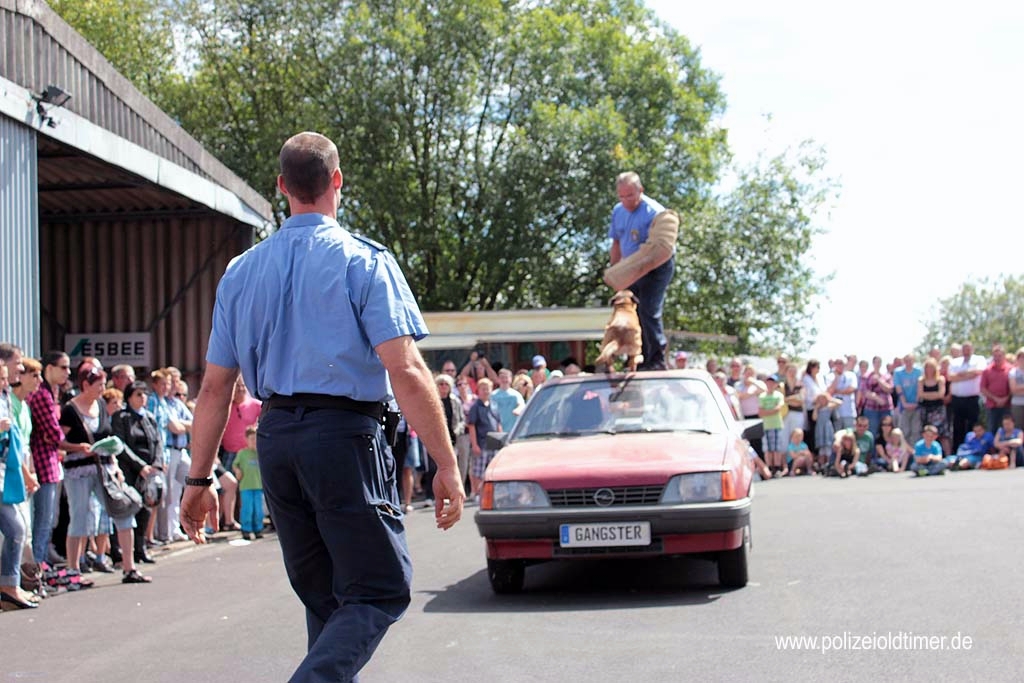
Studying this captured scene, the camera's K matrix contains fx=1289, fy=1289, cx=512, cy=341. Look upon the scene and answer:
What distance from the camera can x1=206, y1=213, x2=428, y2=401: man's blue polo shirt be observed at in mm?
3996

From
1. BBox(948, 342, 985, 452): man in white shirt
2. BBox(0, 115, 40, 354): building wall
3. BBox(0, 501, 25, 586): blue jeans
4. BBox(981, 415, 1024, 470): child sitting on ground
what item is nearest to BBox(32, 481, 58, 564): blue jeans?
BBox(0, 501, 25, 586): blue jeans

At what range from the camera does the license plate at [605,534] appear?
8398 millimetres

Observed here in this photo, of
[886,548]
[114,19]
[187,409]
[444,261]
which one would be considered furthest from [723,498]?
[114,19]

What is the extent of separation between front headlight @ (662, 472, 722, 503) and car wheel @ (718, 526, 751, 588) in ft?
1.43

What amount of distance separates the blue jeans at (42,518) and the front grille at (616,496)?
A: 14.2ft

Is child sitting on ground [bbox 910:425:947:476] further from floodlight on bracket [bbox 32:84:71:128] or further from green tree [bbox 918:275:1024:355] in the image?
green tree [bbox 918:275:1024:355]

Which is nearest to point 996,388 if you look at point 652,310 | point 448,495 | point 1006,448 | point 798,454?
point 1006,448

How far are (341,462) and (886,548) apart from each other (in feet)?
24.1

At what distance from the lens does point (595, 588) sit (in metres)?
9.12

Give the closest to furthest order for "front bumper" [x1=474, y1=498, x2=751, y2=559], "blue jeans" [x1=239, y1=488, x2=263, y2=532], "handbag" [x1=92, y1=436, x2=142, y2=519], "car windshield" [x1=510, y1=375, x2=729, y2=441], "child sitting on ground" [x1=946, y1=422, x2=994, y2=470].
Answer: "front bumper" [x1=474, y1=498, x2=751, y2=559] → "car windshield" [x1=510, y1=375, x2=729, y2=441] → "handbag" [x1=92, y1=436, x2=142, y2=519] → "blue jeans" [x1=239, y1=488, x2=263, y2=532] → "child sitting on ground" [x1=946, y1=422, x2=994, y2=470]

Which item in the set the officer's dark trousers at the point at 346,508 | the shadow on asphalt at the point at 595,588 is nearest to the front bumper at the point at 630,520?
the shadow on asphalt at the point at 595,588

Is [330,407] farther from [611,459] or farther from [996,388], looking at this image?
[996,388]

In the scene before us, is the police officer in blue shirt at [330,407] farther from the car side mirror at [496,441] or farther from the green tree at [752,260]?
the green tree at [752,260]

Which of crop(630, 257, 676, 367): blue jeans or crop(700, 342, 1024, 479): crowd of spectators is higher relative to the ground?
crop(630, 257, 676, 367): blue jeans
